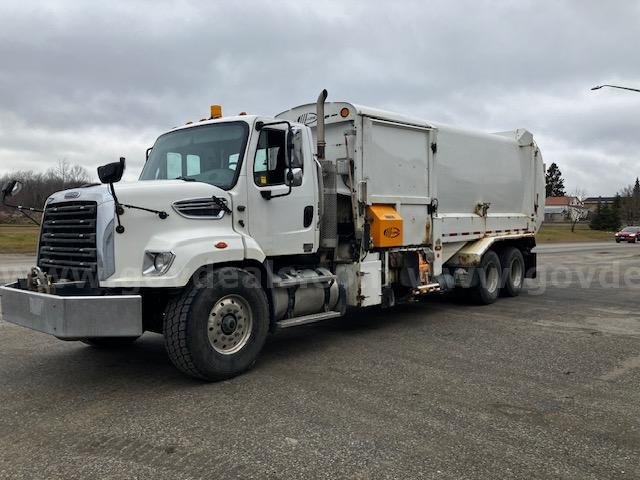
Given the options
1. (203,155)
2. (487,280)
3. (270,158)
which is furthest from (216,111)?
(487,280)

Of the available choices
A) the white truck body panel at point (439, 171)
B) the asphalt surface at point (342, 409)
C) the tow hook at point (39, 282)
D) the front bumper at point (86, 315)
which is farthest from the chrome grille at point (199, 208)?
the white truck body panel at point (439, 171)

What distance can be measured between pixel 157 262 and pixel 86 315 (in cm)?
75

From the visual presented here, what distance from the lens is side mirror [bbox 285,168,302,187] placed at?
235 inches

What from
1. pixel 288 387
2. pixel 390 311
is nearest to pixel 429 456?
pixel 288 387

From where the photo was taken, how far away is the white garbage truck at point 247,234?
4.98 metres

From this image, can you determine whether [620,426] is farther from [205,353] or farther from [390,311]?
[390,311]

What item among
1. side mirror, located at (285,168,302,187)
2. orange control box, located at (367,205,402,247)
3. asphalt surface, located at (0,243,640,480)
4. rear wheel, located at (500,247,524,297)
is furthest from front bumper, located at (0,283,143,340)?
rear wheel, located at (500,247,524,297)

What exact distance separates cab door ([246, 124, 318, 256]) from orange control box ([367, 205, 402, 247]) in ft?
4.32

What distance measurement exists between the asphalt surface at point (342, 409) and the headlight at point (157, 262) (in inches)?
44.4

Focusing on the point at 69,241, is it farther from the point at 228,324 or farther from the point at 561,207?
the point at 561,207

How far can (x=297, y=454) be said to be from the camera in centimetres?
369

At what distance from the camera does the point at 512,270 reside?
11.3 meters

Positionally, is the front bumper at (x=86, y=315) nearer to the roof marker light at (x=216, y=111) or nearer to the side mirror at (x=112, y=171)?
the side mirror at (x=112, y=171)

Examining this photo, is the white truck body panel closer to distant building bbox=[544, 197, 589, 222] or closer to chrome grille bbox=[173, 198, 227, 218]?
chrome grille bbox=[173, 198, 227, 218]
